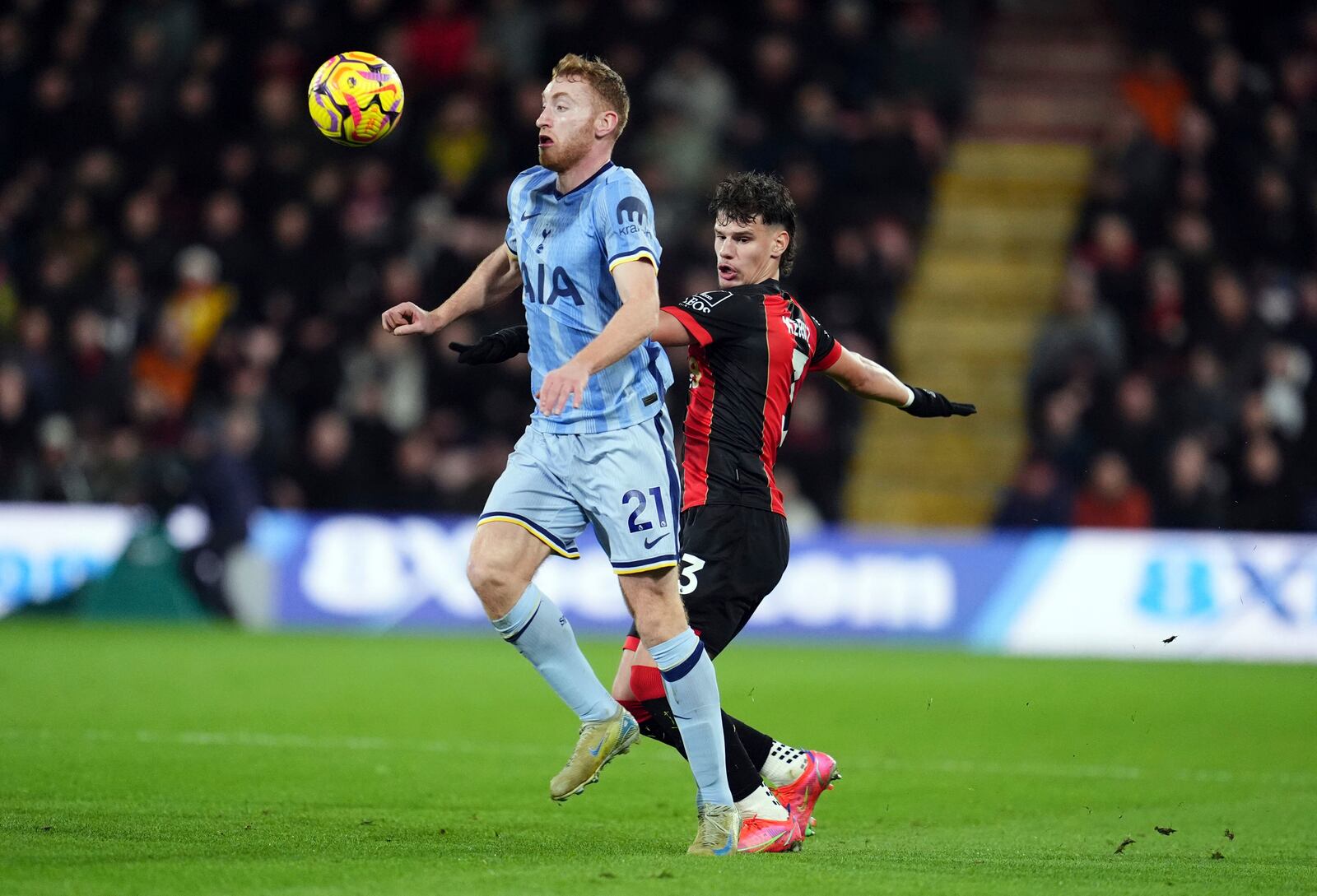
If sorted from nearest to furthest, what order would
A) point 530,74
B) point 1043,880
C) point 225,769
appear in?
point 1043,880
point 225,769
point 530,74

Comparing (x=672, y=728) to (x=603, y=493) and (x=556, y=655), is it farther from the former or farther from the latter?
(x=603, y=493)

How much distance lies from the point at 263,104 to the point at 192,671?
7.88 m

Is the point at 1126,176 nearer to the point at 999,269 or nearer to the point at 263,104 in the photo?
the point at 999,269

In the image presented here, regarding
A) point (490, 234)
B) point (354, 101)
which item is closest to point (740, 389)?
point (354, 101)

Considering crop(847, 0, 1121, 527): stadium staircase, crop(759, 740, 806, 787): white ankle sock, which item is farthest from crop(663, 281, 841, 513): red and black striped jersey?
crop(847, 0, 1121, 527): stadium staircase

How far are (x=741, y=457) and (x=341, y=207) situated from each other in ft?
38.3

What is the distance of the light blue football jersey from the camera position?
227 inches

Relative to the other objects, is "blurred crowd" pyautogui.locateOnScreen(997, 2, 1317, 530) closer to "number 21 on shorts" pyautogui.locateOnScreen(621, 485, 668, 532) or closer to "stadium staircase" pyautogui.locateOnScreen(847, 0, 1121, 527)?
"stadium staircase" pyautogui.locateOnScreen(847, 0, 1121, 527)

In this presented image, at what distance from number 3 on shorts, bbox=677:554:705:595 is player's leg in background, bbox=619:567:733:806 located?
0.26m

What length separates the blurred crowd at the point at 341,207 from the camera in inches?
621

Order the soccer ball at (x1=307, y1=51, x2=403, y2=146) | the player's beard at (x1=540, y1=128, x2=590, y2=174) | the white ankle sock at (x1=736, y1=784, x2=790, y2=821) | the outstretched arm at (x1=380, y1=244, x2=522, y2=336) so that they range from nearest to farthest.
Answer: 1. the player's beard at (x1=540, y1=128, x2=590, y2=174)
2. the white ankle sock at (x1=736, y1=784, x2=790, y2=821)
3. the outstretched arm at (x1=380, y1=244, x2=522, y2=336)
4. the soccer ball at (x1=307, y1=51, x2=403, y2=146)

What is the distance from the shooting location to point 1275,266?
53.8 ft

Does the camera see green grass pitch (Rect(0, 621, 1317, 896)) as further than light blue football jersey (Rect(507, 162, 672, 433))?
No

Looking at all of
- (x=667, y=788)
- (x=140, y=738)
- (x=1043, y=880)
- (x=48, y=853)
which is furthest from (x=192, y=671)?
(x=1043, y=880)
